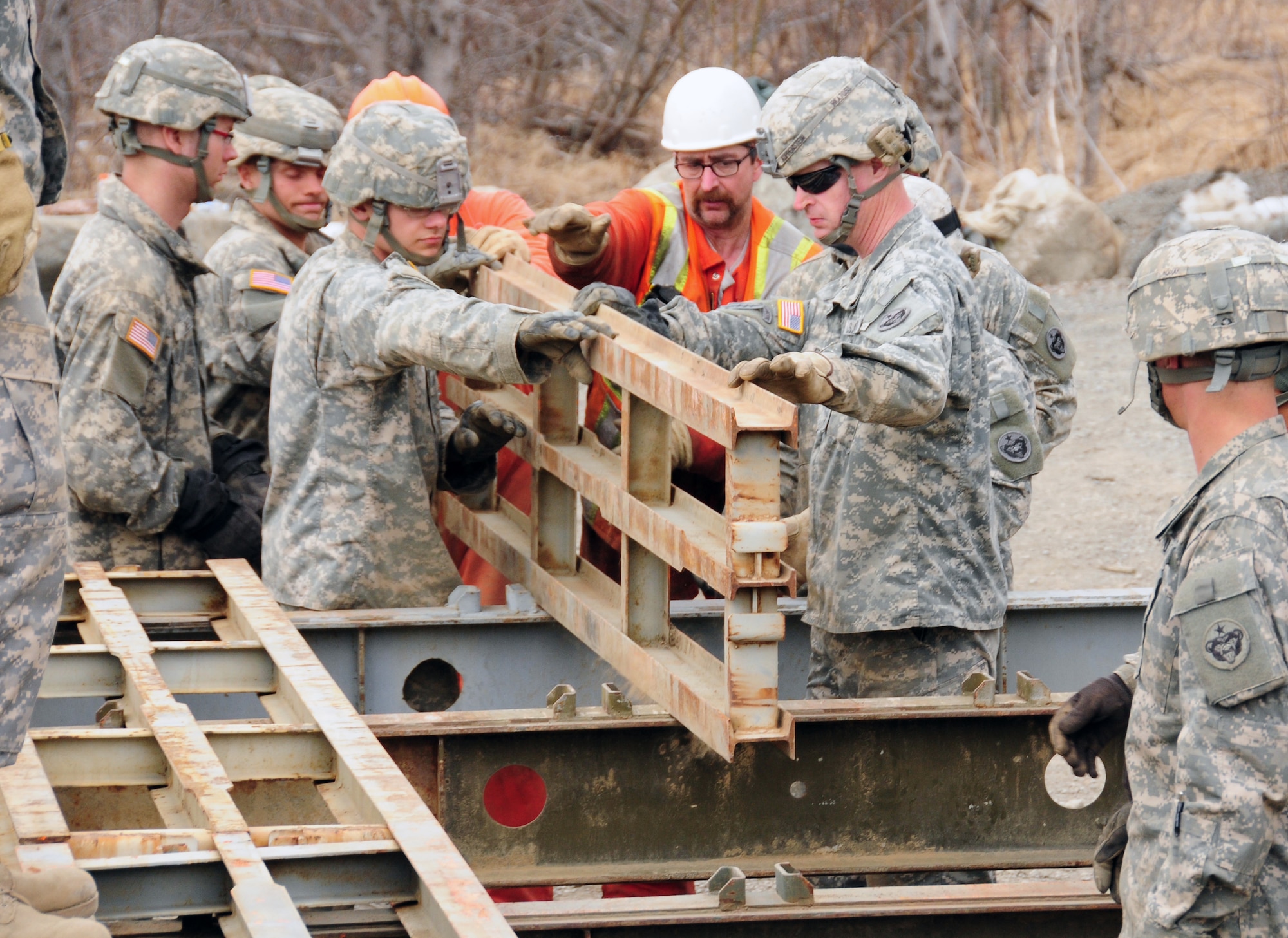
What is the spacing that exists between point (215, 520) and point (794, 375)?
2452mm

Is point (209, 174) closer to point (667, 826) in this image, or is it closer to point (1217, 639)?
point (667, 826)

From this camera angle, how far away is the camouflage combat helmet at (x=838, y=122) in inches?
155

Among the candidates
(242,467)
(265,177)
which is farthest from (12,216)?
(265,177)

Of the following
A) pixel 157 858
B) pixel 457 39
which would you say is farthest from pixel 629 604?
pixel 457 39

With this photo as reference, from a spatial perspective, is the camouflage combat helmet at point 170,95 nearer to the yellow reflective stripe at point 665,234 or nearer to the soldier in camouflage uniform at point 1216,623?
the yellow reflective stripe at point 665,234

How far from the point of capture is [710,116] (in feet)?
18.2

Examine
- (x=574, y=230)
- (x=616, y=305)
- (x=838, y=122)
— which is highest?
(x=838, y=122)

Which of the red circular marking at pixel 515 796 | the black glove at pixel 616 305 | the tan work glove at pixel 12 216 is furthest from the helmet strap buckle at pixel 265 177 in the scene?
the tan work glove at pixel 12 216

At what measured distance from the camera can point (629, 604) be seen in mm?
3926

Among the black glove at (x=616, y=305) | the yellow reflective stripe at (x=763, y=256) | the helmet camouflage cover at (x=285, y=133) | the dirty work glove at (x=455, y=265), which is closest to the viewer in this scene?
the black glove at (x=616, y=305)

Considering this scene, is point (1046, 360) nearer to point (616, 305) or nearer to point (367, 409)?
point (616, 305)

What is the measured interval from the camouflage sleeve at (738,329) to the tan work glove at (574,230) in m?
0.78

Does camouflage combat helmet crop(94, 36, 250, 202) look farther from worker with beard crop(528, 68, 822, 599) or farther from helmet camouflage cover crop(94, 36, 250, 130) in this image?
worker with beard crop(528, 68, 822, 599)

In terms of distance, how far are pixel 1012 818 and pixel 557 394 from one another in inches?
65.8
